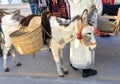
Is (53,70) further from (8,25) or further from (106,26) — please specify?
(106,26)

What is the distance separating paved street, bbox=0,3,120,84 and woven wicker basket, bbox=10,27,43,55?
84cm

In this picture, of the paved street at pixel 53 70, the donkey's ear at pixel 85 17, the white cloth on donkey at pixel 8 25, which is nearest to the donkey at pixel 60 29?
the donkey's ear at pixel 85 17

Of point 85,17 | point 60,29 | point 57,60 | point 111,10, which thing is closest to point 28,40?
point 60,29

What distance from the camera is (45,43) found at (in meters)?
5.54

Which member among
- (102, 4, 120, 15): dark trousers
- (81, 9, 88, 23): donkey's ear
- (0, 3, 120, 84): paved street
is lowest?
(0, 3, 120, 84): paved street

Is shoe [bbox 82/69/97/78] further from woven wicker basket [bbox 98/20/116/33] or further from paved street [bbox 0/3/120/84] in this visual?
woven wicker basket [bbox 98/20/116/33]

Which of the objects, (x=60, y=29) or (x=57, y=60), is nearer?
(x=60, y=29)

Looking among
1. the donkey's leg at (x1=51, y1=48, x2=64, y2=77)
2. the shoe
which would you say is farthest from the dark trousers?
the donkey's leg at (x1=51, y1=48, x2=64, y2=77)

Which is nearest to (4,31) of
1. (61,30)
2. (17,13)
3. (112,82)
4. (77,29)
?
(17,13)

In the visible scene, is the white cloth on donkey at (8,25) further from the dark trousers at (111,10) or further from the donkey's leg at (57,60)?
the dark trousers at (111,10)

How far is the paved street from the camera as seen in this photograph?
5558 millimetres

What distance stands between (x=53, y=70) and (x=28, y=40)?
131 centimetres

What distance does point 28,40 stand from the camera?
16.4ft

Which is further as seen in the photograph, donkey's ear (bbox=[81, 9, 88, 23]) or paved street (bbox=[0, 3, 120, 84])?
paved street (bbox=[0, 3, 120, 84])
